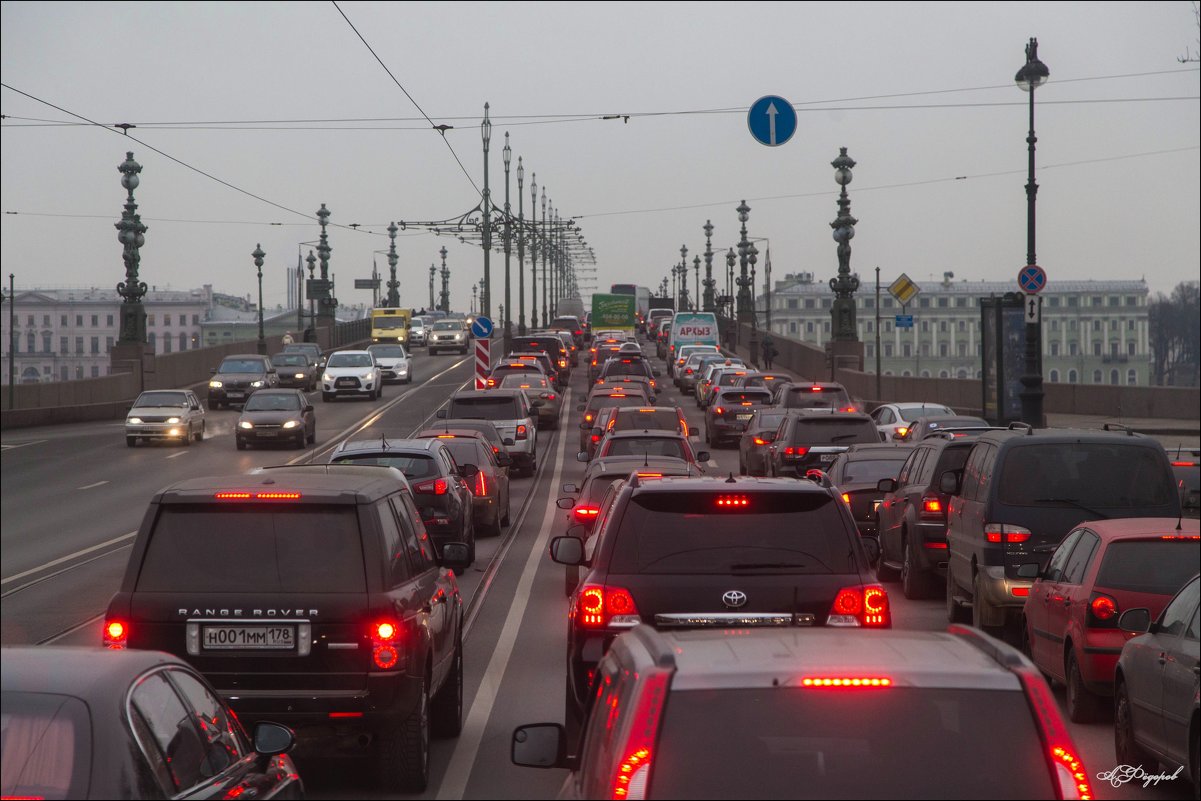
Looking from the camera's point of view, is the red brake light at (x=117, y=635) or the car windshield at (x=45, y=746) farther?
the red brake light at (x=117, y=635)

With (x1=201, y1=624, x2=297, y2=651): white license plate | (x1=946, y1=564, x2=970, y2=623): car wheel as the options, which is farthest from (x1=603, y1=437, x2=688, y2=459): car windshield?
(x1=201, y1=624, x2=297, y2=651): white license plate

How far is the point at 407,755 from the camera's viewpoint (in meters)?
8.23

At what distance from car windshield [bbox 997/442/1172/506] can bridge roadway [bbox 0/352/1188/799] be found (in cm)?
195

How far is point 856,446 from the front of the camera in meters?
21.2

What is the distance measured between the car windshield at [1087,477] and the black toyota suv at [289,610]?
22.2ft

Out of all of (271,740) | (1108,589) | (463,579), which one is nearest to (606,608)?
(271,740)

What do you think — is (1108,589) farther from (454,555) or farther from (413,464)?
(413,464)

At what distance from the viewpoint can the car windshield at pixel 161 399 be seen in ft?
134

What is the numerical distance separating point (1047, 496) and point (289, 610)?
756cm

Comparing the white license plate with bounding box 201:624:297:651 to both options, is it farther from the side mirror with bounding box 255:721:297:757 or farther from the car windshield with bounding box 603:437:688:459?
the car windshield with bounding box 603:437:688:459

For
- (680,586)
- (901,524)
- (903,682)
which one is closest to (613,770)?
(903,682)

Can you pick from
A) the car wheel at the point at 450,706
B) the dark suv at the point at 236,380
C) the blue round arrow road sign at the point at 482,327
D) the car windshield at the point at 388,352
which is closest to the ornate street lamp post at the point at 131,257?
the dark suv at the point at 236,380

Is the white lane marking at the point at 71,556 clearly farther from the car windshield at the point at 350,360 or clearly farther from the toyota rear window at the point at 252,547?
the car windshield at the point at 350,360

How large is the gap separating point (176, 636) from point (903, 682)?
5013 mm
